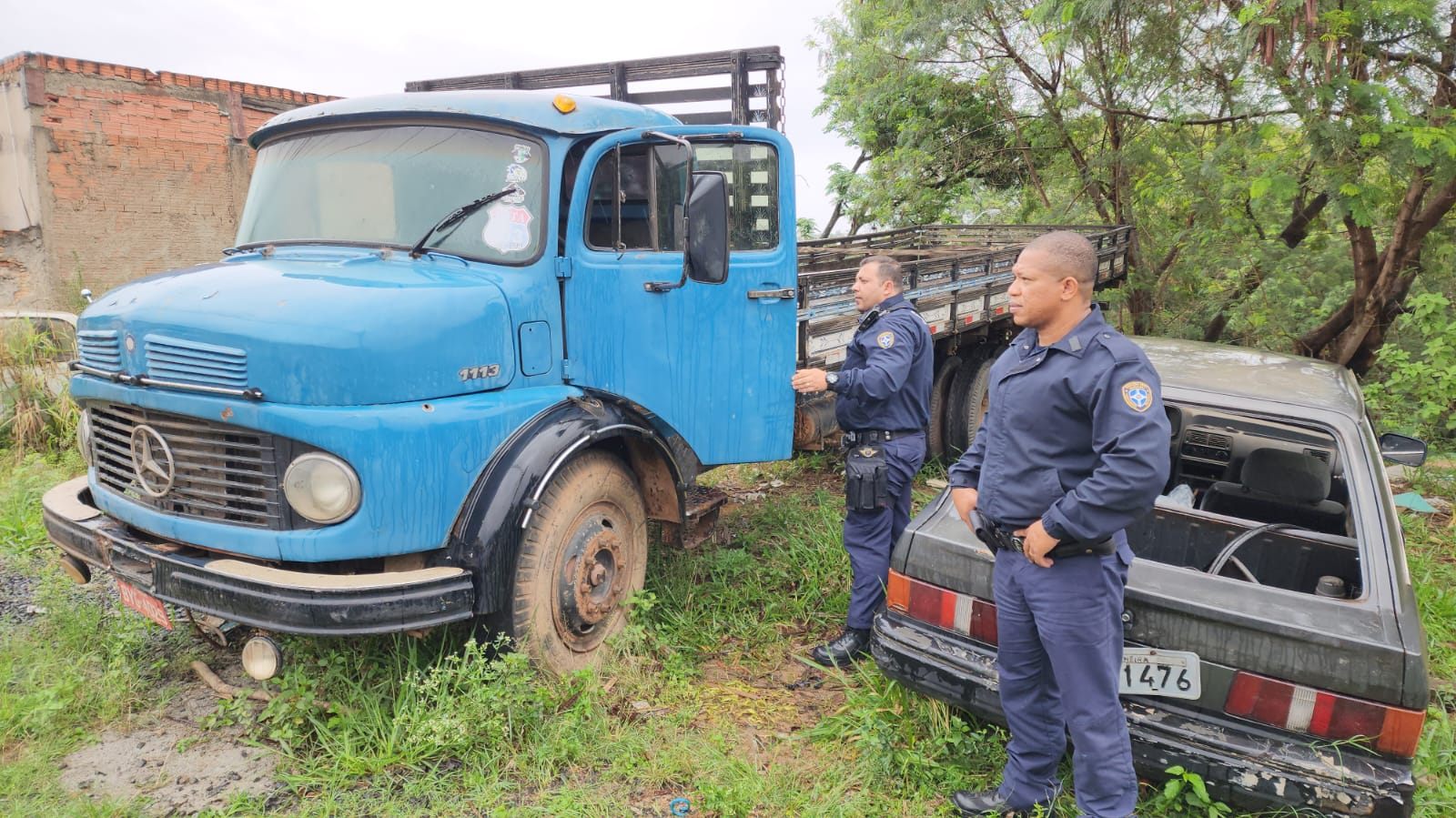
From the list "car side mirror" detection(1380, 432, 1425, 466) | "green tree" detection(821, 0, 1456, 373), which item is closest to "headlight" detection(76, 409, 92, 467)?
"car side mirror" detection(1380, 432, 1425, 466)

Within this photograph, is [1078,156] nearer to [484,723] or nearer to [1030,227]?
[1030,227]

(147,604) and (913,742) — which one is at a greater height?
(147,604)

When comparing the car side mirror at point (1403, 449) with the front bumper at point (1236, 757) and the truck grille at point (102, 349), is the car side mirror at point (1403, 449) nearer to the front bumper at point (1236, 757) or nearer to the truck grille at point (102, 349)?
the front bumper at point (1236, 757)

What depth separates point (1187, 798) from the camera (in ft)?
8.29

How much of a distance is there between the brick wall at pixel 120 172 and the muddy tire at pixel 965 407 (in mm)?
8790

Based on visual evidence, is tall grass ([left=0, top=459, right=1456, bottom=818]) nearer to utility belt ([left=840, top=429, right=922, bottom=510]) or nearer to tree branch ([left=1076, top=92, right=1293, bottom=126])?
utility belt ([left=840, top=429, right=922, bottom=510])

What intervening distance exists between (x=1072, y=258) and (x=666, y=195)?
6.32 feet

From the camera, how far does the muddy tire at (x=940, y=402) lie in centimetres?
680

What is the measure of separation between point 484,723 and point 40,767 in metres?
1.52

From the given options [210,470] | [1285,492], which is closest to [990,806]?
[1285,492]

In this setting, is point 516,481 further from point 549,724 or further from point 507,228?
point 507,228

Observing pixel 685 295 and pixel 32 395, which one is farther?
pixel 32 395

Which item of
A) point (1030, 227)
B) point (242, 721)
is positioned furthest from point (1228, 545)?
point (1030, 227)

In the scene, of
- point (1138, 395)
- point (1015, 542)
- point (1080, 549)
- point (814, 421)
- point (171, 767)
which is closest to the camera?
point (1138, 395)
